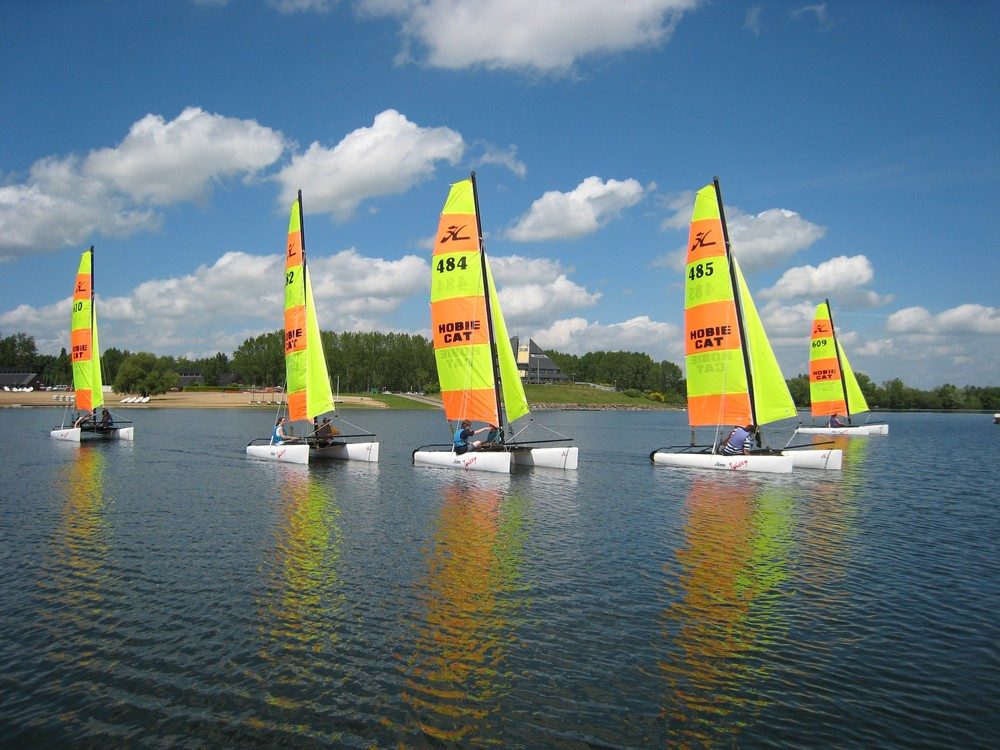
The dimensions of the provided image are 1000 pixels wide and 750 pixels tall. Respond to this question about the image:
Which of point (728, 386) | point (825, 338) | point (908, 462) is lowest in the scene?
point (908, 462)

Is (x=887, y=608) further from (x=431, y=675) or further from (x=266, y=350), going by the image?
(x=266, y=350)

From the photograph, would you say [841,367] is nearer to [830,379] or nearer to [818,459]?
[830,379]

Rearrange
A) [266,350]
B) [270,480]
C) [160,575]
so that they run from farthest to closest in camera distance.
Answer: [266,350], [270,480], [160,575]

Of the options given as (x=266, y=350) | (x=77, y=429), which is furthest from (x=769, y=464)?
(x=266, y=350)

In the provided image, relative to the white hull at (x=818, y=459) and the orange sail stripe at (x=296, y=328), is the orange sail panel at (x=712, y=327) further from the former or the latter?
the orange sail stripe at (x=296, y=328)

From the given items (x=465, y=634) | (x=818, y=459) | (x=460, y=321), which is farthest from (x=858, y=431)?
(x=465, y=634)

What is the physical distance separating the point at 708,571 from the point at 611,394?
560 ft

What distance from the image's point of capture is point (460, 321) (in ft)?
106

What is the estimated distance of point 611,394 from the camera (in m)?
184

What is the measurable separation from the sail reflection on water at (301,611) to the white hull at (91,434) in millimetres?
30737

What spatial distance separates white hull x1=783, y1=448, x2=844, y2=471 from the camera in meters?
32.8

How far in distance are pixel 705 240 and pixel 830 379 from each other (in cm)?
3439

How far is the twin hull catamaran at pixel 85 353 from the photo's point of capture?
146 feet

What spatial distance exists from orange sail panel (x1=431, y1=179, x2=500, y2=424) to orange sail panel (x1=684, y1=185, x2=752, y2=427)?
10146mm
